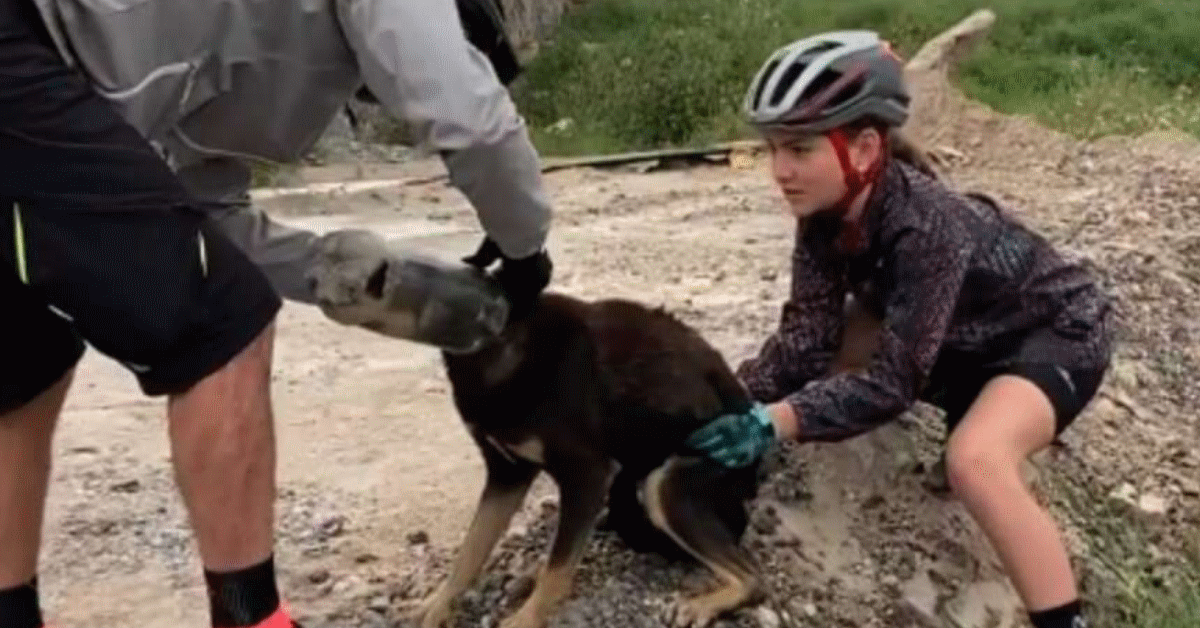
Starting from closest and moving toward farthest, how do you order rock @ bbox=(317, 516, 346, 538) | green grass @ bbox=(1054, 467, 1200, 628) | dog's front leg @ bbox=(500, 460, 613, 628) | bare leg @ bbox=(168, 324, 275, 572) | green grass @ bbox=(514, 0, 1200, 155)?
bare leg @ bbox=(168, 324, 275, 572) < dog's front leg @ bbox=(500, 460, 613, 628) < rock @ bbox=(317, 516, 346, 538) < green grass @ bbox=(1054, 467, 1200, 628) < green grass @ bbox=(514, 0, 1200, 155)

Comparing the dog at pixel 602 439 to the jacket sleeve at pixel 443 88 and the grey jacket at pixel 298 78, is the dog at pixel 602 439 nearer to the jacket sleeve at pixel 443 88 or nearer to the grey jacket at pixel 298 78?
the grey jacket at pixel 298 78

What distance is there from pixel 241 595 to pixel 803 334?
1.71 metres

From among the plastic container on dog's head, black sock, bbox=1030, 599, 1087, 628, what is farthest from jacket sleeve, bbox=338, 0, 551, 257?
black sock, bbox=1030, 599, 1087, 628

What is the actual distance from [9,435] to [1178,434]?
11.7 feet

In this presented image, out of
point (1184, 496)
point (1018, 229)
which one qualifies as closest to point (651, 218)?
point (1184, 496)

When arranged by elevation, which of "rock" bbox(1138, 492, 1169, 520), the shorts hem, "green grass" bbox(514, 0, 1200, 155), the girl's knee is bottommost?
"green grass" bbox(514, 0, 1200, 155)

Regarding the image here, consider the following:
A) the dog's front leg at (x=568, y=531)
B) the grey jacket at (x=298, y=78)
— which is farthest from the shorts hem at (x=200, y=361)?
the dog's front leg at (x=568, y=531)

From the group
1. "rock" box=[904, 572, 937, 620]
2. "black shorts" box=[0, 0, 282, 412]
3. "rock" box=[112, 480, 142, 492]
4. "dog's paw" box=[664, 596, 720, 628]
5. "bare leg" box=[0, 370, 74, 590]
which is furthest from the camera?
"rock" box=[112, 480, 142, 492]

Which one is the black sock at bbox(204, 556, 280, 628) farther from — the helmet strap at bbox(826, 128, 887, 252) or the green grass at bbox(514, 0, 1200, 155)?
the green grass at bbox(514, 0, 1200, 155)

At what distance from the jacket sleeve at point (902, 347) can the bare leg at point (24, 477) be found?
5.09 feet

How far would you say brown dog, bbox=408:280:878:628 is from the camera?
14.4 ft

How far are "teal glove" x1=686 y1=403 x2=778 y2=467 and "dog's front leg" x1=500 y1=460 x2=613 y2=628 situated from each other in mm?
227

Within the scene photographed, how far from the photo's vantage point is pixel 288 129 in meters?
4.05

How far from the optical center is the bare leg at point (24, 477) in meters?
4.04
